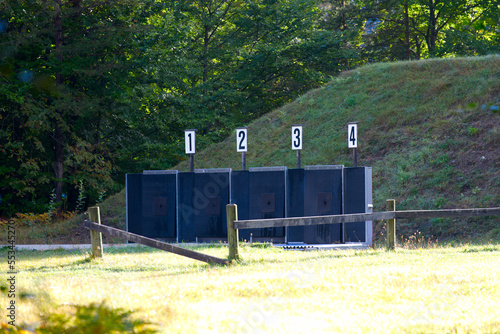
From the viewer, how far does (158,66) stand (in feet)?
82.5

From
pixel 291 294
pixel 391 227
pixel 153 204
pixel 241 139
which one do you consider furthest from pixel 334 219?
pixel 153 204

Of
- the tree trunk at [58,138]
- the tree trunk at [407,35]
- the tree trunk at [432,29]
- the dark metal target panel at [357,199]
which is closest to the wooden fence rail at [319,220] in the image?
the dark metal target panel at [357,199]

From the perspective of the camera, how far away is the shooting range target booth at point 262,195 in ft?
46.8

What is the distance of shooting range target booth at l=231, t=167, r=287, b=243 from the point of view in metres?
14.3

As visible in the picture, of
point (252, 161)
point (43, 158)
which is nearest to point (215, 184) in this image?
point (252, 161)

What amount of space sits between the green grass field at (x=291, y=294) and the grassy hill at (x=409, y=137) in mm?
7991

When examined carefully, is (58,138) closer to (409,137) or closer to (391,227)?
(409,137)

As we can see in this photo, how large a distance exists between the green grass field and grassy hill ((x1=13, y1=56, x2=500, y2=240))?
Answer: 7.99 m

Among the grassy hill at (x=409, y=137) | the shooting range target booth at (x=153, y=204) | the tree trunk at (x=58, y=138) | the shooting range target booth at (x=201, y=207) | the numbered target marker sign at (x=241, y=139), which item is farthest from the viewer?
the tree trunk at (x=58, y=138)

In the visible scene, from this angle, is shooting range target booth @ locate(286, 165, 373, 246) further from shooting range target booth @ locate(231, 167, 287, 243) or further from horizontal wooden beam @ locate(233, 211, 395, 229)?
horizontal wooden beam @ locate(233, 211, 395, 229)

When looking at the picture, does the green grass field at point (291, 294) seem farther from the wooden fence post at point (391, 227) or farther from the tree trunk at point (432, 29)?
the tree trunk at point (432, 29)

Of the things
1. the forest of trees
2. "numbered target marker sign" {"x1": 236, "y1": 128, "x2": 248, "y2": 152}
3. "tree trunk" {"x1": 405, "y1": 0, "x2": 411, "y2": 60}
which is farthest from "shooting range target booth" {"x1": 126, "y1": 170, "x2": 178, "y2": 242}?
"tree trunk" {"x1": 405, "y1": 0, "x2": 411, "y2": 60}

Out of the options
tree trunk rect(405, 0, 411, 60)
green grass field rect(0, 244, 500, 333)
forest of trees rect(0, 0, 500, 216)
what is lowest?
green grass field rect(0, 244, 500, 333)

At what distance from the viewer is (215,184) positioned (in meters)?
14.7
